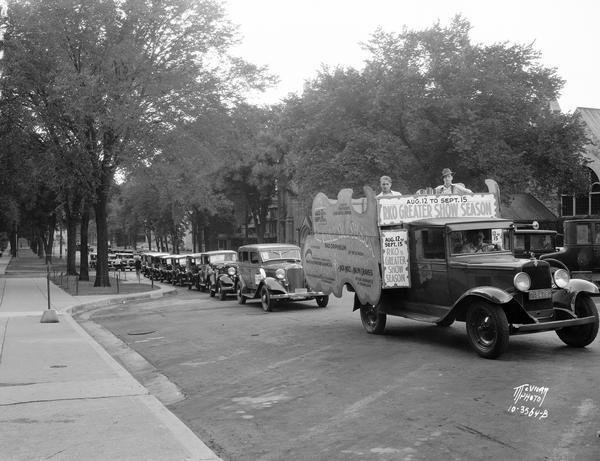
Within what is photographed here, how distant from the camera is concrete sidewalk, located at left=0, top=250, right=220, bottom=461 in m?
5.41

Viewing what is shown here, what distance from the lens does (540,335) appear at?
1048 cm

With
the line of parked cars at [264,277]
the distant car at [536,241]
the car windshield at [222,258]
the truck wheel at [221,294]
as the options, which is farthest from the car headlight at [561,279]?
the car windshield at [222,258]

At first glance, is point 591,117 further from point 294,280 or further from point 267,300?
point 267,300

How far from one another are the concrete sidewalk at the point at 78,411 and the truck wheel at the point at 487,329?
4541 mm

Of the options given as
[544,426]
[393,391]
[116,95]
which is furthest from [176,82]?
[544,426]

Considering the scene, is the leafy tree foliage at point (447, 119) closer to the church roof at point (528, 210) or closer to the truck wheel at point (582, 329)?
the church roof at point (528, 210)

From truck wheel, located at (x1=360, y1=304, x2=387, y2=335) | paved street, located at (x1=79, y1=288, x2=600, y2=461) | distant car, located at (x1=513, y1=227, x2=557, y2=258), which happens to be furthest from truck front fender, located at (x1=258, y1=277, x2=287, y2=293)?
distant car, located at (x1=513, y1=227, x2=557, y2=258)

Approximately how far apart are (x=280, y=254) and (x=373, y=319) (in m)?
7.52

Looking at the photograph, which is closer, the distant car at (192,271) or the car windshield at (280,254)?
the car windshield at (280,254)

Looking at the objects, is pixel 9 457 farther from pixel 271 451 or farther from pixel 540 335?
pixel 540 335

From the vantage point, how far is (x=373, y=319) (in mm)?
11609

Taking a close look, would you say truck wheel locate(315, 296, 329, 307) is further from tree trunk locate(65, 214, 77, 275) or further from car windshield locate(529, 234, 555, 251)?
tree trunk locate(65, 214, 77, 275)

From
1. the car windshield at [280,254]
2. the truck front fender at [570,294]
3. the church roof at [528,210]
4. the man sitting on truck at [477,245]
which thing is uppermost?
the church roof at [528,210]

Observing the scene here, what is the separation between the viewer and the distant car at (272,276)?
16877 mm
